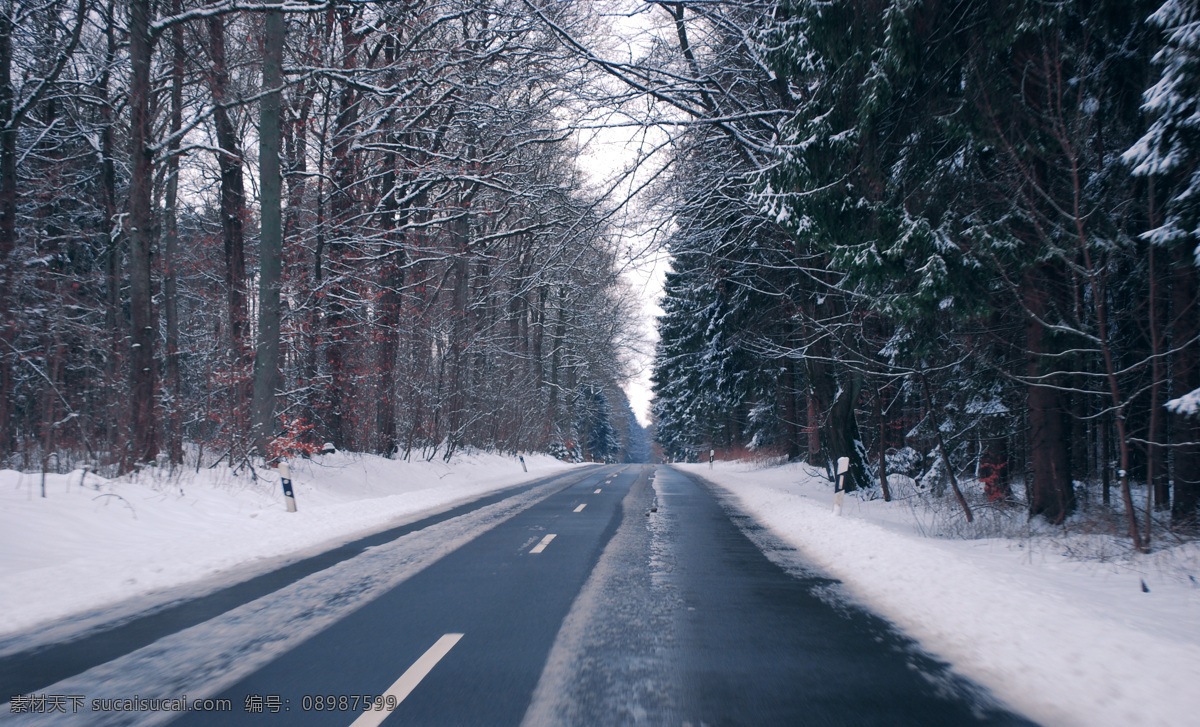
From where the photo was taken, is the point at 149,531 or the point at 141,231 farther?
the point at 141,231

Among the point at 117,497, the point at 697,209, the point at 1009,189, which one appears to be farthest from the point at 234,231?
the point at 1009,189

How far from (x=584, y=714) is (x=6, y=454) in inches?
566

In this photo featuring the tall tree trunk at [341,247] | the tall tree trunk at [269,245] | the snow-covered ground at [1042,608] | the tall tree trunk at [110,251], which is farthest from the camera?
the tall tree trunk at [341,247]

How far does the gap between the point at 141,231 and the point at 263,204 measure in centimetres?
266

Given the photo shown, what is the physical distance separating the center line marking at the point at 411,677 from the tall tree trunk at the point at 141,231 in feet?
38.1

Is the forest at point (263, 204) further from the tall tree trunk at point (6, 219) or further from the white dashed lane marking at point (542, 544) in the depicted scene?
the white dashed lane marking at point (542, 544)

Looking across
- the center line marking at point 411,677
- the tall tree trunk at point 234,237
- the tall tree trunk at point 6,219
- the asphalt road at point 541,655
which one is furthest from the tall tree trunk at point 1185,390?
the tall tree trunk at point 6,219

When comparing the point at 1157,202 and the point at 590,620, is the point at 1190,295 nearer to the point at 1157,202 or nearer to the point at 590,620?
the point at 1157,202

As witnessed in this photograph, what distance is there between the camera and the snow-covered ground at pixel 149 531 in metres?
6.82

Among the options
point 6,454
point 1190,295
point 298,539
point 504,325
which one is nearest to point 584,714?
point 298,539

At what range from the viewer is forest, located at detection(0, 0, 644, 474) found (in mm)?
14070

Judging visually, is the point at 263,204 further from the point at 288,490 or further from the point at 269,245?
the point at 288,490

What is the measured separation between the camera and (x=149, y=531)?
980cm

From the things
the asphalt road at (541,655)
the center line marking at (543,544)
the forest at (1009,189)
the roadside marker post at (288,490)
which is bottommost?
the center line marking at (543,544)
